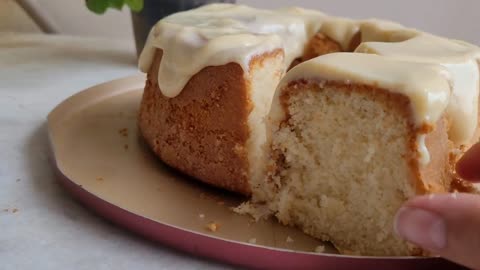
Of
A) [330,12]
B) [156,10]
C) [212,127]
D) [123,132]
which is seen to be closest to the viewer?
[212,127]

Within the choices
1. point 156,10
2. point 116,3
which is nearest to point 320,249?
point 116,3

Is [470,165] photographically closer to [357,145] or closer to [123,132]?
[357,145]

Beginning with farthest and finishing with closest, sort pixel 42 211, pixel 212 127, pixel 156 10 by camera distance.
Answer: pixel 156 10
pixel 212 127
pixel 42 211

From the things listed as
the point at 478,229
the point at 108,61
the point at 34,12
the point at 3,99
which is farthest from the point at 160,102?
the point at 34,12

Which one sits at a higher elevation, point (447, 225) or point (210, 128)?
point (447, 225)

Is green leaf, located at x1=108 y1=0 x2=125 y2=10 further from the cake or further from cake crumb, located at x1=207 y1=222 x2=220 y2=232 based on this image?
cake crumb, located at x1=207 y1=222 x2=220 y2=232

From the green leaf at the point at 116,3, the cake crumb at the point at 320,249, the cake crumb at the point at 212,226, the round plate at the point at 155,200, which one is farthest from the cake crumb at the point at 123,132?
the cake crumb at the point at 320,249

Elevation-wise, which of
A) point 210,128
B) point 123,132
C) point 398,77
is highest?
point 398,77

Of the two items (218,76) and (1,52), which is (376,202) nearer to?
(218,76)
